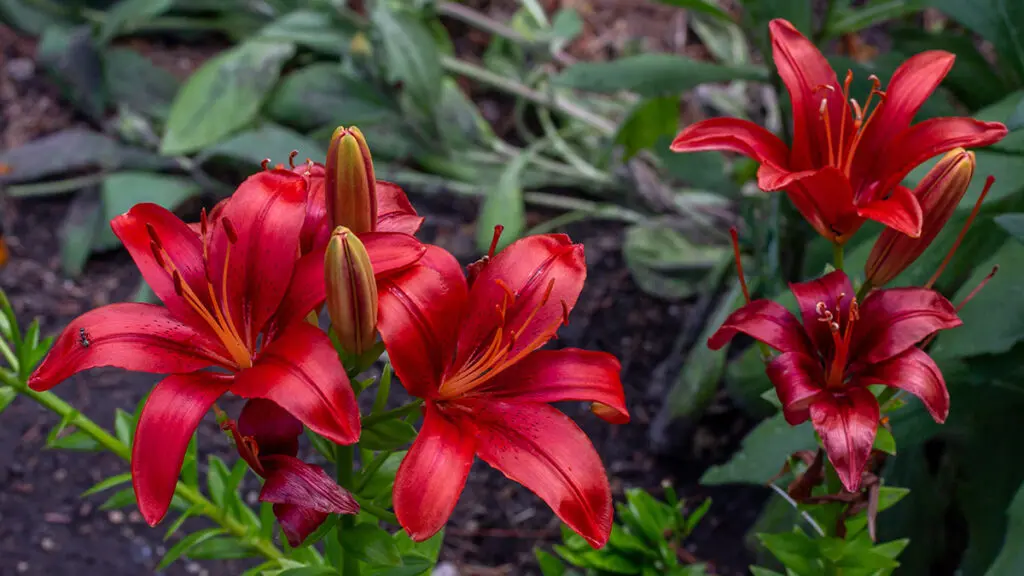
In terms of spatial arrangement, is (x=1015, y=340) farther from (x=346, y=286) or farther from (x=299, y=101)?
(x=299, y=101)

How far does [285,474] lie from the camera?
0.59m

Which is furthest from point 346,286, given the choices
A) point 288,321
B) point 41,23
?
point 41,23

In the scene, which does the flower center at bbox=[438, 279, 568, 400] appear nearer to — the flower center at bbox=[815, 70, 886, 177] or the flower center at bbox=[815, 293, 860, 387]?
the flower center at bbox=[815, 293, 860, 387]

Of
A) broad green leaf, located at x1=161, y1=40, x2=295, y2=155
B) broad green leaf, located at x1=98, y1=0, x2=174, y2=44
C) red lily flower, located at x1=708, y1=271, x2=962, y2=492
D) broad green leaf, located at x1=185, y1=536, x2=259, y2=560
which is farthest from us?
broad green leaf, located at x1=98, y1=0, x2=174, y2=44

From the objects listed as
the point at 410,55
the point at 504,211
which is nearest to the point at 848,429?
the point at 504,211

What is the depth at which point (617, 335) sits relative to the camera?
1832 millimetres

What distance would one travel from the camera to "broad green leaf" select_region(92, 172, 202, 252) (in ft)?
6.49

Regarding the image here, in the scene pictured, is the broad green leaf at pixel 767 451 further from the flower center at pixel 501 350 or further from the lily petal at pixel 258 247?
the lily petal at pixel 258 247

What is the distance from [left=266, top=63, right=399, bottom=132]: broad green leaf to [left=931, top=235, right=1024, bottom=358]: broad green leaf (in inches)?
51.5

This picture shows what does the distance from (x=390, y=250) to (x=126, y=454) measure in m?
0.41

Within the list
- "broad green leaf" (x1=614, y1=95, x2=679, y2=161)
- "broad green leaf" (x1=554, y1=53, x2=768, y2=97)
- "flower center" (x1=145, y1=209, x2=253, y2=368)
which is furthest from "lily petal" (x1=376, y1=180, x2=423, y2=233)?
"broad green leaf" (x1=614, y1=95, x2=679, y2=161)

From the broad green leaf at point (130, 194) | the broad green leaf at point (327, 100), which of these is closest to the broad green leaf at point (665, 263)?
the broad green leaf at point (327, 100)

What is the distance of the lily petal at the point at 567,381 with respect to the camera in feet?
2.13

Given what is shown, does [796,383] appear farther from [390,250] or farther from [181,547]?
[181,547]
